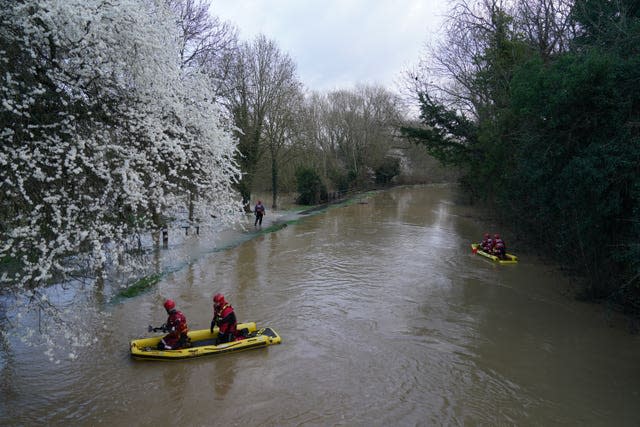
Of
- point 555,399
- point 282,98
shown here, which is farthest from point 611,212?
point 282,98

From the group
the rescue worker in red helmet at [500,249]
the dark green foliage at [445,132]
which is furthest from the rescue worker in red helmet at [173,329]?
the dark green foliage at [445,132]


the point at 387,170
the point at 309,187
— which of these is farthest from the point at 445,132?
the point at 387,170

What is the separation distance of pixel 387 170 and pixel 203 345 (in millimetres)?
42755

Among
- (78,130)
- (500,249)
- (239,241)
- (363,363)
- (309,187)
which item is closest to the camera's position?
(78,130)

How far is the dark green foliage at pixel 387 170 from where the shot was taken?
48.9 m

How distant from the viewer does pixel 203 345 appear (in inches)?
341

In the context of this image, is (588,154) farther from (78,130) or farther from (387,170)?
(387,170)

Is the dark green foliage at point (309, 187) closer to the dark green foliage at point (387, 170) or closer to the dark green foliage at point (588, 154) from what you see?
the dark green foliage at point (387, 170)

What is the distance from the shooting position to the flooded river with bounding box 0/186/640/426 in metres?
6.66

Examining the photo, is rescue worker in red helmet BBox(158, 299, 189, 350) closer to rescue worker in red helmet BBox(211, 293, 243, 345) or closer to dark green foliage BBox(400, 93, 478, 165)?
rescue worker in red helmet BBox(211, 293, 243, 345)

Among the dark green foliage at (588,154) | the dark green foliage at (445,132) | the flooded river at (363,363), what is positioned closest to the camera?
the flooded river at (363,363)

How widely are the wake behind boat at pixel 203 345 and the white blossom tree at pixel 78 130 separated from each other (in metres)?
2.45

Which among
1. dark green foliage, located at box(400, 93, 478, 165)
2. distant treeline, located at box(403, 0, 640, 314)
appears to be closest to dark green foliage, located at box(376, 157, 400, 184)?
dark green foliage, located at box(400, 93, 478, 165)

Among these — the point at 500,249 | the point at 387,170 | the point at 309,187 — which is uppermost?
the point at 387,170
